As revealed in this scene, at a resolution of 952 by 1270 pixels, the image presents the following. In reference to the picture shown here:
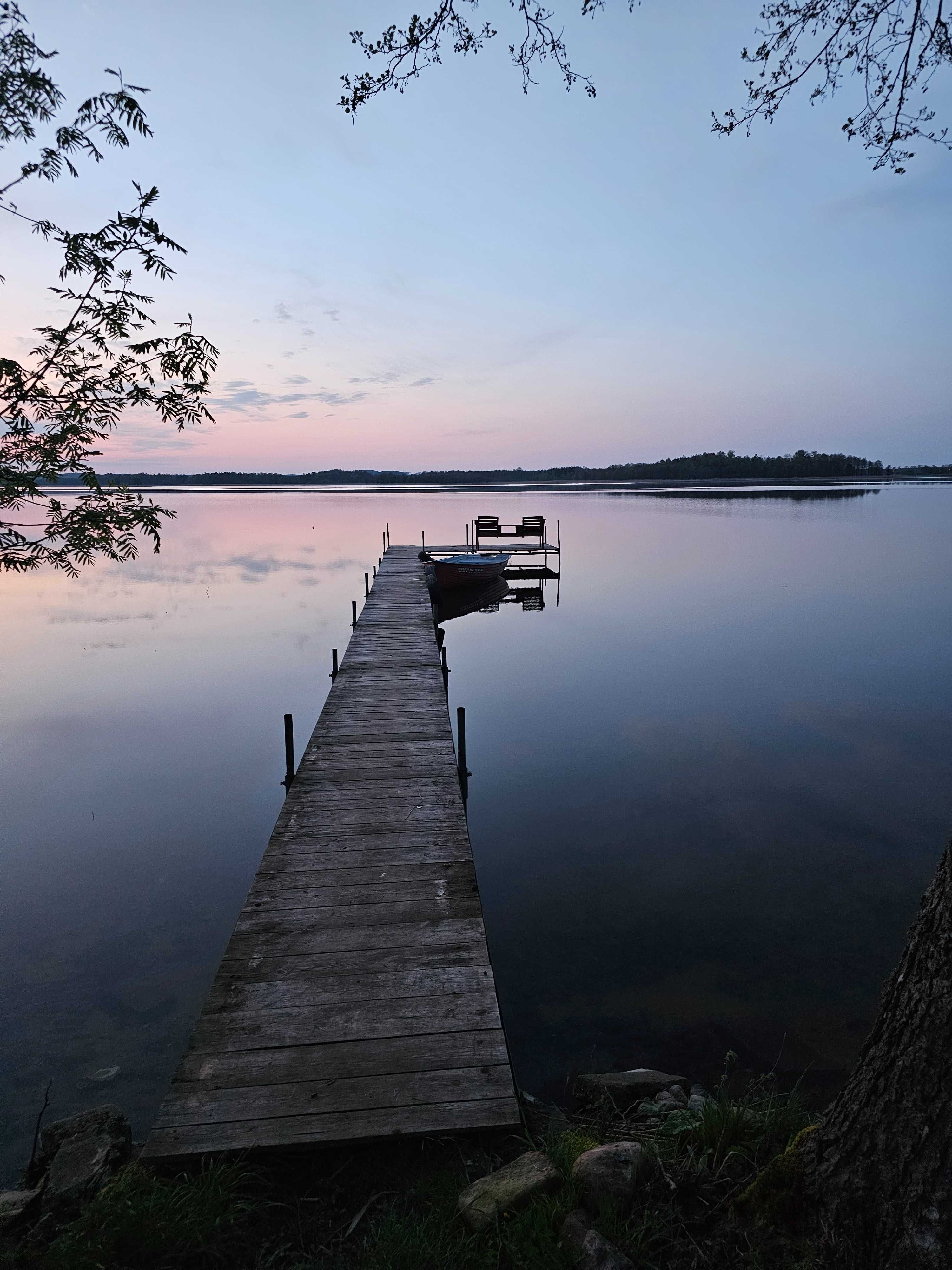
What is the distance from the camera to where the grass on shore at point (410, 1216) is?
2.21 meters

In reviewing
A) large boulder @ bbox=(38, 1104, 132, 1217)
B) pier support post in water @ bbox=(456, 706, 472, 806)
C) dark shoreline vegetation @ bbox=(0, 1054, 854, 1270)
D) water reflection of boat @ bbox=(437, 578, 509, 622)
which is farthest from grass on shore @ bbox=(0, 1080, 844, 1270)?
water reflection of boat @ bbox=(437, 578, 509, 622)

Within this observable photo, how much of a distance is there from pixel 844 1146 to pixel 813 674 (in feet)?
43.0

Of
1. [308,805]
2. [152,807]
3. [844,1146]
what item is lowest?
[152,807]

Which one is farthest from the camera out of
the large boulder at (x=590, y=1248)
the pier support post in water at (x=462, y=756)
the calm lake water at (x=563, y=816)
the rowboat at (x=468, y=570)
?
the rowboat at (x=468, y=570)

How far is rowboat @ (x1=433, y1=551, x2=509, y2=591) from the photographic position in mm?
20109

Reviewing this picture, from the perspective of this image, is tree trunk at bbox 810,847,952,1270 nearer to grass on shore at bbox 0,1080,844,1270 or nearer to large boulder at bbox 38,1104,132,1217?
grass on shore at bbox 0,1080,844,1270

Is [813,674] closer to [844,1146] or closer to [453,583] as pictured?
[453,583]

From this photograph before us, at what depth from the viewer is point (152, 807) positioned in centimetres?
833

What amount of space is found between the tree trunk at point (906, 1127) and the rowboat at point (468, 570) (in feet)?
59.8

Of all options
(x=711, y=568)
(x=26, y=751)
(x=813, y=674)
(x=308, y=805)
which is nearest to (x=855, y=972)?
(x=308, y=805)

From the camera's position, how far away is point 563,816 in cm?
790

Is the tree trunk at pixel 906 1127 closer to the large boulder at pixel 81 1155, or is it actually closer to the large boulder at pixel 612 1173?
the large boulder at pixel 612 1173

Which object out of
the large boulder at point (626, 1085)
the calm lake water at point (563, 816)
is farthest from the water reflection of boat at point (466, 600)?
the large boulder at point (626, 1085)

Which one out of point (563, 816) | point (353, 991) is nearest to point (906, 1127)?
point (353, 991)
